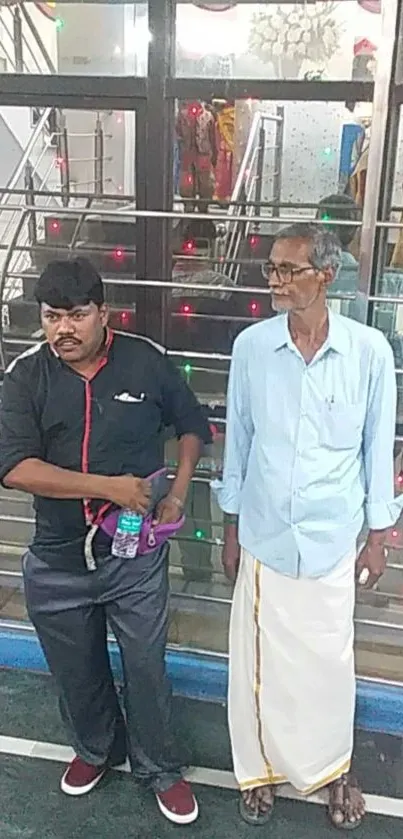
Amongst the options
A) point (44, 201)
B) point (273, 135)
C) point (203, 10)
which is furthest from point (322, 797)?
point (44, 201)

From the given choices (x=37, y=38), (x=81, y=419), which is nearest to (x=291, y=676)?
(x=81, y=419)

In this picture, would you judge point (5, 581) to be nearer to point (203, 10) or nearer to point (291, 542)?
point (291, 542)

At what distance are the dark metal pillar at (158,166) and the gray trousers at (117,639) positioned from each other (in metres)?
0.81

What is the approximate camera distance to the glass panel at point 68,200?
2.53 meters

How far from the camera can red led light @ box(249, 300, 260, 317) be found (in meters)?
2.83

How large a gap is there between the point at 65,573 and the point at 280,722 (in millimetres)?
557

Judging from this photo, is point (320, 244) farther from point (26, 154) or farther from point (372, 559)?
point (26, 154)

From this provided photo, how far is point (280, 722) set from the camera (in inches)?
72.5

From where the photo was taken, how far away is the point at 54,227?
3285 mm

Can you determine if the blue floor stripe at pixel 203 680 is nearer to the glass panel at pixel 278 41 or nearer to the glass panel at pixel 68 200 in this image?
the glass panel at pixel 68 200

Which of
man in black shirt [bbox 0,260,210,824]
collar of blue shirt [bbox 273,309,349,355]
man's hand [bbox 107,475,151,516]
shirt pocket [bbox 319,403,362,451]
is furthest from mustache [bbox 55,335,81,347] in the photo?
shirt pocket [bbox 319,403,362,451]

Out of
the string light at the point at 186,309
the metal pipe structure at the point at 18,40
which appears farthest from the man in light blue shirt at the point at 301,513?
the metal pipe structure at the point at 18,40

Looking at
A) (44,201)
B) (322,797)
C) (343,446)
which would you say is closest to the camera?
(343,446)

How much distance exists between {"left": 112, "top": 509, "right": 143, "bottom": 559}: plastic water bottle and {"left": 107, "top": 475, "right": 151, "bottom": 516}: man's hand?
1.5 inches
